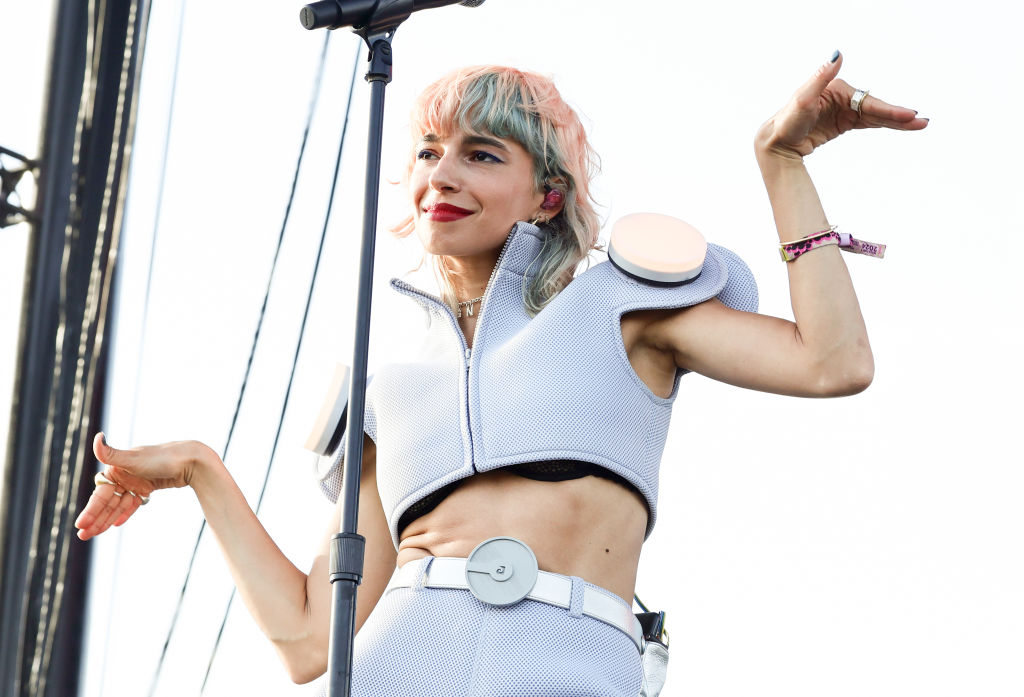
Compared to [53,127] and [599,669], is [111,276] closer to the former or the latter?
[53,127]

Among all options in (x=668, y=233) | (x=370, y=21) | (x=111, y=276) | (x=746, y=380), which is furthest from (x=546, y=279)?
(x=111, y=276)

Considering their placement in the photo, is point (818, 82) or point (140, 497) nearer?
point (818, 82)

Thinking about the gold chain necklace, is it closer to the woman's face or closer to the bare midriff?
the woman's face

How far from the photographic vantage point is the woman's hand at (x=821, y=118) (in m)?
1.38

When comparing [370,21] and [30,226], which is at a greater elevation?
[30,226]

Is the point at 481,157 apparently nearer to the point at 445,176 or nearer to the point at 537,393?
the point at 445,176

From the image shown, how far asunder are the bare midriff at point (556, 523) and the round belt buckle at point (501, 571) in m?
0.03

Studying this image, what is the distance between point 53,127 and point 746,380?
8.18 ft

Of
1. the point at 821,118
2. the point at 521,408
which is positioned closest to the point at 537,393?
the point at 521,408

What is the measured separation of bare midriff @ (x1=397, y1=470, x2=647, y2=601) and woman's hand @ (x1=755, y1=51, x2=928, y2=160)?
47 cm

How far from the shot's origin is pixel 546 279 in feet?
5.70

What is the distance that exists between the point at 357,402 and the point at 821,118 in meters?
0.65

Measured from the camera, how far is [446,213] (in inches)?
69.6

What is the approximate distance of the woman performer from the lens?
1426mm
